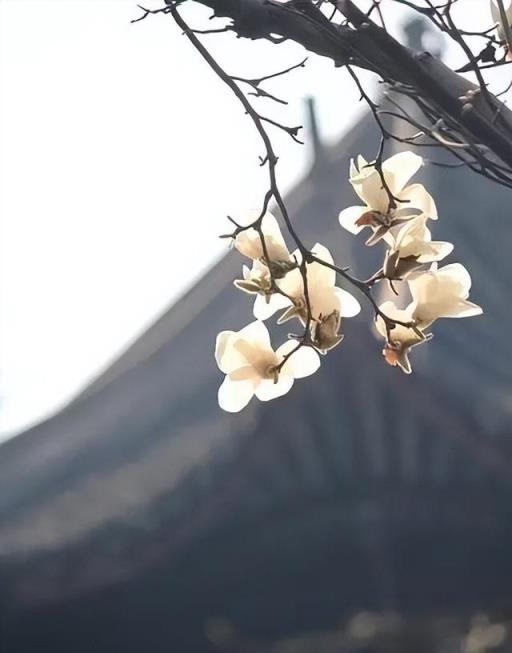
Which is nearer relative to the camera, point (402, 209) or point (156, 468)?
point (402, 209)

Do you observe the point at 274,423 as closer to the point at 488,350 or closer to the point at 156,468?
the point at 156,468

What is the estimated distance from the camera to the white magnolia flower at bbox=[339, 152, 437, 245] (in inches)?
34.5

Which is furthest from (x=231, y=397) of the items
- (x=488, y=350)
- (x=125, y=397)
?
(x=125, y=397)

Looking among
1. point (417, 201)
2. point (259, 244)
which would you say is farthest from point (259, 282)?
point (417, 201)

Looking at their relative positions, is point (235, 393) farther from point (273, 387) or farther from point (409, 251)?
point (409, 251)

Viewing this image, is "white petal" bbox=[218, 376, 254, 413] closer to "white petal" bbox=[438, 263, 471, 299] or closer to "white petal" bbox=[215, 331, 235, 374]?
"white petal" bbox=[215, 331, 235, 374]

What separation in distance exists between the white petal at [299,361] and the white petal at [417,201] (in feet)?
0.40

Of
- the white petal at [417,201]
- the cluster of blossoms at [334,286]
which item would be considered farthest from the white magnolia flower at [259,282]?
the white petal at [417,201]

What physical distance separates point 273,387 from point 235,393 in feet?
0.09

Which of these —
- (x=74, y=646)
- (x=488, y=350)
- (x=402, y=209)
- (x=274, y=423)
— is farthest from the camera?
(x=488, y=350)

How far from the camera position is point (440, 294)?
872mm

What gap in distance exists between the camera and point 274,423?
3805 millimetres

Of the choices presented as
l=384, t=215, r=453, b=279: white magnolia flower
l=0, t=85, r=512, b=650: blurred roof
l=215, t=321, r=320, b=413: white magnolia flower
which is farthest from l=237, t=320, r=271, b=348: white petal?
l=0, t=85, r=512, b=650: blurred roof

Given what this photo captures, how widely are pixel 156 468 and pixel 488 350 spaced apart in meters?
1.32
